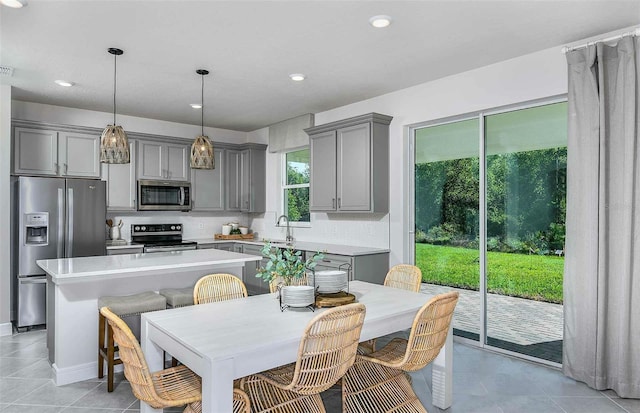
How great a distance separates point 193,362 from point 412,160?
3449 mm

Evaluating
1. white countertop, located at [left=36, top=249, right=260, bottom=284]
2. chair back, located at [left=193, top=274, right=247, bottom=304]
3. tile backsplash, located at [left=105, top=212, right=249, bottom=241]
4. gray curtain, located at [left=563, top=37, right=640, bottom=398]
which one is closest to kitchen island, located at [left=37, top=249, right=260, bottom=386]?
white countertop, located at [left=36, top=249, right=260, bottom=284]

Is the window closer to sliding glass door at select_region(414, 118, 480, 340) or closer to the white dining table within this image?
sliding glass door at select_region(414, 118, 480, 340)

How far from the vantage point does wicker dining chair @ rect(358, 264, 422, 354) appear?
332 centimetres

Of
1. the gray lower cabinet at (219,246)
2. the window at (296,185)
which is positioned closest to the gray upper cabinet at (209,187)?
the gray lower cabinet at (219,246)

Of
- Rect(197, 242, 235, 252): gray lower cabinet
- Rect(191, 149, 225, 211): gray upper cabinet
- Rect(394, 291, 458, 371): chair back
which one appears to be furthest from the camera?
Rect(191, 149, 225, 211): gray upper cabinet

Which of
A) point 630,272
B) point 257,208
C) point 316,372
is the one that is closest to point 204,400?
point 316,372

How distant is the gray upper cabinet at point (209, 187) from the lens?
20.6ft

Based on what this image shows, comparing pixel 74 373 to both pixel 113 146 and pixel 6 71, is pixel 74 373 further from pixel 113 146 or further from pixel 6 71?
pixel 6 71

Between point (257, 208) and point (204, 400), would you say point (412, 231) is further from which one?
point (204, 400)

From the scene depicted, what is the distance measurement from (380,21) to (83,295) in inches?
118

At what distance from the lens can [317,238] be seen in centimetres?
575

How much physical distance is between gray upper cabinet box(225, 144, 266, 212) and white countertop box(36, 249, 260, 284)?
2577 mm

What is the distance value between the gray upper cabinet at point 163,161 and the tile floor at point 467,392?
2813 millimetres

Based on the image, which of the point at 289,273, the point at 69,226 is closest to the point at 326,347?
the point at 289,273
